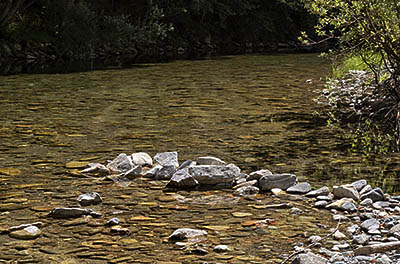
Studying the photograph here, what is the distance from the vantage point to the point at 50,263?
425 cm

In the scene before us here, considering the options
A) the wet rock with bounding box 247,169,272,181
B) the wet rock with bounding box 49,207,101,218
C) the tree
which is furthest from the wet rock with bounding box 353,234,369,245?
the tree

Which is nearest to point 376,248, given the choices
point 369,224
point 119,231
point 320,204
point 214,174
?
point 369,224

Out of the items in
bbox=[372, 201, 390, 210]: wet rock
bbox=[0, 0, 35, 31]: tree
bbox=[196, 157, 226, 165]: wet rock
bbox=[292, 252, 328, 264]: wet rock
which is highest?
bbox=[0, 0, 35, 31]: tree

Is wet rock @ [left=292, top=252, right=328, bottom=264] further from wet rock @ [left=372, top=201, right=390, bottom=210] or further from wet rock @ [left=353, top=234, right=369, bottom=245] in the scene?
wet rock @ [left=372, top=201, right=390, bottom=210]

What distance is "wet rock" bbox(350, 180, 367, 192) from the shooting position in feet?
19.8

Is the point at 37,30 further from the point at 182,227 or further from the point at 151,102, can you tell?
the point at 182,227

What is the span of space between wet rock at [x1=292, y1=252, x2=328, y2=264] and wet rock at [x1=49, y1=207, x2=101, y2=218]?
213cm

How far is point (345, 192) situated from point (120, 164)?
279cm

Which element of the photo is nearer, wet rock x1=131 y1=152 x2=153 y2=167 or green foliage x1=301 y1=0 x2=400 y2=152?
wet rock x1=131 y1=152 x2=153 y2=167

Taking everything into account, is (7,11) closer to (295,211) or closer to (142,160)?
(142,160)

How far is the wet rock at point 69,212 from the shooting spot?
17.3 feet

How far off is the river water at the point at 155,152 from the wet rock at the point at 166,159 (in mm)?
485

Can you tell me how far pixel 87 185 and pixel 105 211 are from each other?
0.96 meters

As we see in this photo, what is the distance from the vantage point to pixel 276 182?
20.3ft
